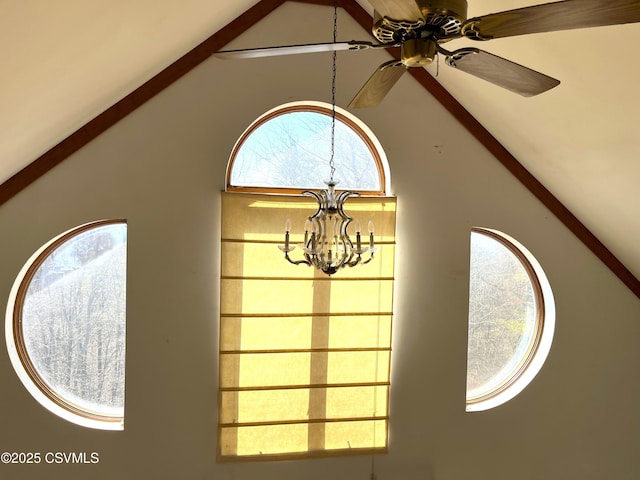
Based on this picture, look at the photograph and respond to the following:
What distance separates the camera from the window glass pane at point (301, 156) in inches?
139

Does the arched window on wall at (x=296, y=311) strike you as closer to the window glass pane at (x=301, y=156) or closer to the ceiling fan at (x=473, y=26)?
the window glass pane at (x=301, y=156)

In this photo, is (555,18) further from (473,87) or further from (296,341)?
(296,341)

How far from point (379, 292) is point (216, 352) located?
1.10 metres

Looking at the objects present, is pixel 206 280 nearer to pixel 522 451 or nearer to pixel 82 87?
pixel 82 87

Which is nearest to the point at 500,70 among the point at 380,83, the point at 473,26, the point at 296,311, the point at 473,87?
the point at 473,26

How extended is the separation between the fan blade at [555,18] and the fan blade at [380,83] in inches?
13.8

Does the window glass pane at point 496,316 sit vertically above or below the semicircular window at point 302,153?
below

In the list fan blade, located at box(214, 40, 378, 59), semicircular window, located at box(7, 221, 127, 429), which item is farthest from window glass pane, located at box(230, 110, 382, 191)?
fan blade, located at box(214, 40, 378, 59)

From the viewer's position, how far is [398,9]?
1.49 meters

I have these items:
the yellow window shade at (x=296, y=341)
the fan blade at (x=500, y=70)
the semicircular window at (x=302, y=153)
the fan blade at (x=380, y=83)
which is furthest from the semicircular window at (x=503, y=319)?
the fan blade at (x=500, y=70)

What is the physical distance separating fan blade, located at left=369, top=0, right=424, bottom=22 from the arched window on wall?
6.34ft

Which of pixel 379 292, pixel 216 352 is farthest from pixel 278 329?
pixel 379 292

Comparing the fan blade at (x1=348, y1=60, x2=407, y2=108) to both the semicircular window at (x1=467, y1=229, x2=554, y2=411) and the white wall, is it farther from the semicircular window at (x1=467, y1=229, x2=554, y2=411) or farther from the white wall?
the semicircular window at (x1=467, y1=229, x2=554, y2=411)

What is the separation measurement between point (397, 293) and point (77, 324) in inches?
→ 80.5
